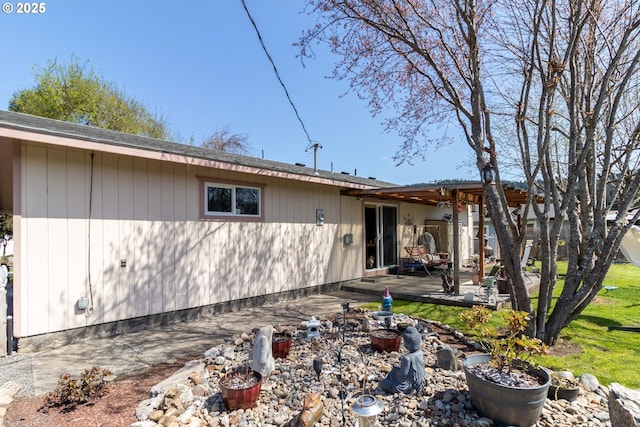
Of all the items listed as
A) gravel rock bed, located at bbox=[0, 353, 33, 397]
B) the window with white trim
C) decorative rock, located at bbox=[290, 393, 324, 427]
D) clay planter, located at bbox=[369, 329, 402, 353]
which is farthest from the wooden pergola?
gravel rock bed, located at bbox=[0, 353, 33, 397]

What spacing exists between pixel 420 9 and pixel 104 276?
6223 mm

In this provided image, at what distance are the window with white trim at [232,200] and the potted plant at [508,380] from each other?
184 inches

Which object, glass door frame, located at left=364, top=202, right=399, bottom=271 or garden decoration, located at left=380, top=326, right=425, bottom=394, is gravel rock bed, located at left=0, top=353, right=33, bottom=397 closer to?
garden decoration, located at left=380, top=326, right=425, bottom=394

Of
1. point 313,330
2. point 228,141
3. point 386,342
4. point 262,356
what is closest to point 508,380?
point 386,342

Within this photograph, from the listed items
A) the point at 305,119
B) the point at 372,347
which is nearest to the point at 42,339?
the point at 372,347

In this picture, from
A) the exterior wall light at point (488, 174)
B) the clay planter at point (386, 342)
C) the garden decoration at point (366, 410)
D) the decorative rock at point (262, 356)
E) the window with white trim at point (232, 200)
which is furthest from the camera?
the window with white trim at point (232, 200)

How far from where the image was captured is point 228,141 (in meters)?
21.1

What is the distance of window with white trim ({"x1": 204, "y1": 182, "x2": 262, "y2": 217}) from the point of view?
6.13 m

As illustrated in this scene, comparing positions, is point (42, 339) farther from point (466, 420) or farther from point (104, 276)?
point (466, 420)

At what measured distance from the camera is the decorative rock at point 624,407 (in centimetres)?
211

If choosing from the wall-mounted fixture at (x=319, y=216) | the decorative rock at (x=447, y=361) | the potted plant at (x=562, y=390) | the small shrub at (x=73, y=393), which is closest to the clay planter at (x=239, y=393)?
the small shrub at (x=73, y=393)

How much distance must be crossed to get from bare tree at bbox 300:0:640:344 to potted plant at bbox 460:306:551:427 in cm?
175

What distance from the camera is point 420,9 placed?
17.0ft

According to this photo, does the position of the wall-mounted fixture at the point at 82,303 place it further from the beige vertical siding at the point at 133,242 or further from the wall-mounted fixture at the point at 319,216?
the wall-mounted fixture at the point at 319,216
